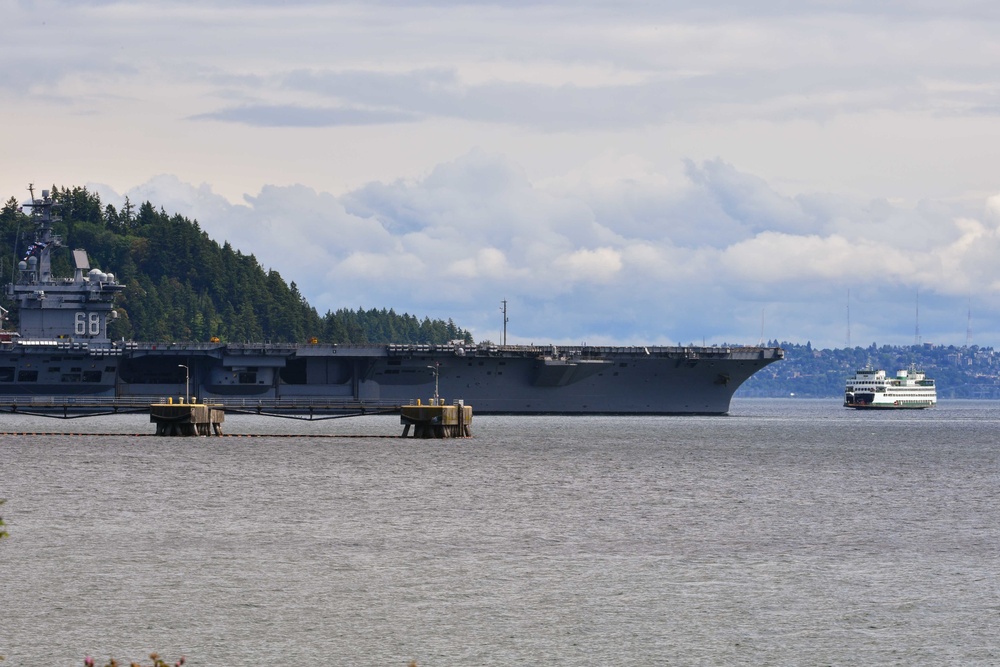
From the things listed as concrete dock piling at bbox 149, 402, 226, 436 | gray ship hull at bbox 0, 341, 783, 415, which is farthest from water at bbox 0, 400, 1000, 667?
gray ship hull at bbox 0, 341, 783, 415

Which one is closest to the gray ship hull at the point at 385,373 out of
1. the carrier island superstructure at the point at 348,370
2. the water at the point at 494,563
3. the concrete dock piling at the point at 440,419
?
the carrier island superstructure at the point at 348,370

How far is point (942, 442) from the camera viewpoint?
77.8m

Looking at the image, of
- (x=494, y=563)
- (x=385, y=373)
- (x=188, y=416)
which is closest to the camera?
(x=494, y=563)

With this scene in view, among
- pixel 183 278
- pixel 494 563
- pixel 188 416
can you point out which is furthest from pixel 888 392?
pixel 494 563

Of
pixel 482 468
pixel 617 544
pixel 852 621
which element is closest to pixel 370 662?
pixel 852 621

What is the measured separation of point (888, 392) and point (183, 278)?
71.4m

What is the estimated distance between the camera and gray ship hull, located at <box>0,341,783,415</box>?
262 feet

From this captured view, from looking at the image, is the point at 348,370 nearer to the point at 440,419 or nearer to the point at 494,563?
the point at 440,419

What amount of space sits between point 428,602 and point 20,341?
6221 cm

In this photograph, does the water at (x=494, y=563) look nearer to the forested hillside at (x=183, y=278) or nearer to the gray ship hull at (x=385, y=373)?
the gray ship hull at (x=385, y=373)

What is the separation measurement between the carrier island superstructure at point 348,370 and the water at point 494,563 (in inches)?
1062

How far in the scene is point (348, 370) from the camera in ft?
269

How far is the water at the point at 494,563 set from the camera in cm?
2111

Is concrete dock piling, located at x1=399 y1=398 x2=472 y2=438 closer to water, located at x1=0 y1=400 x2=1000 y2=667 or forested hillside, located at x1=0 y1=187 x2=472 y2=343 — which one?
water, located at x1=0 y1=400 x2=1000 y2=667
